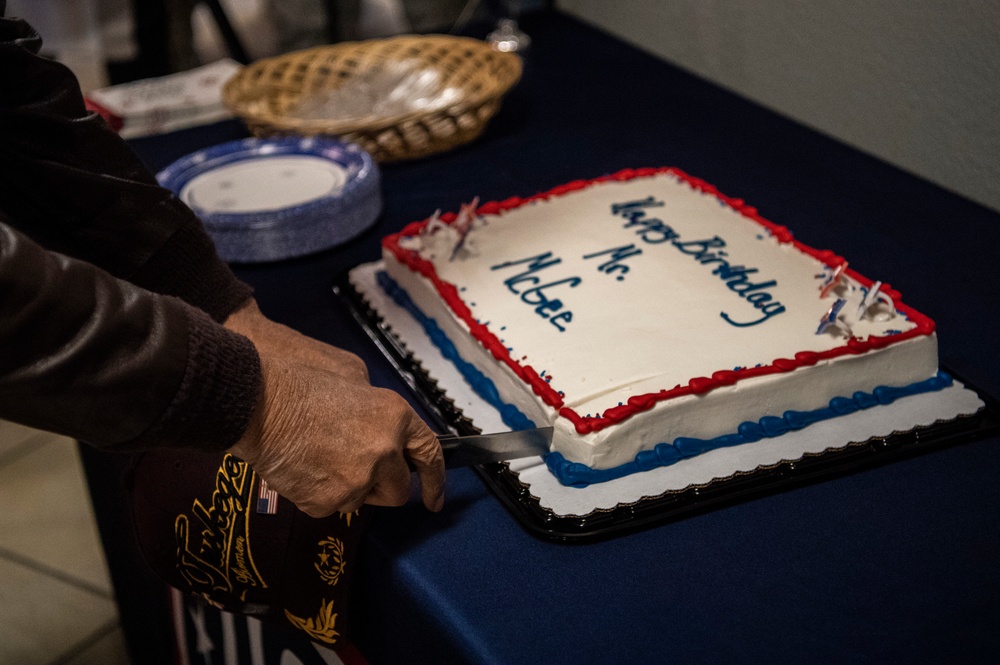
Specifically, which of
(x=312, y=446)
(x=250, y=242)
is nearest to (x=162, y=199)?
(x=250, y=242)

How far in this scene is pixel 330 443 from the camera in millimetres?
832

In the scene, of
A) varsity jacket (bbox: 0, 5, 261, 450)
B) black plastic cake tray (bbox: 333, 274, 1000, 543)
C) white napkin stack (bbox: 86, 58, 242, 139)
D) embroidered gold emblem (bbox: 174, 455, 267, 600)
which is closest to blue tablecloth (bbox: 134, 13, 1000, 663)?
black plastic cake tray (bbox: 333, 274, 1000, 543)

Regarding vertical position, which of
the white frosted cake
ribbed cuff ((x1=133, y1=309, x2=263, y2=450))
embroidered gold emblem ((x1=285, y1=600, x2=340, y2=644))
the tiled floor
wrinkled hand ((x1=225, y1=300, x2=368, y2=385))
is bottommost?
the tiled floor

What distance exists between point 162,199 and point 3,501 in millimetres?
1435

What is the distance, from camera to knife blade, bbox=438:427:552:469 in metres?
0.90

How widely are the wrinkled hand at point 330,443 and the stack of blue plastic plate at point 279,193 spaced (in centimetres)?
51

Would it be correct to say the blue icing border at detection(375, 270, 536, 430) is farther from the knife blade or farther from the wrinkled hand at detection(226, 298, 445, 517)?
the wrinkled hand at detection(226, 298, 445, 517)

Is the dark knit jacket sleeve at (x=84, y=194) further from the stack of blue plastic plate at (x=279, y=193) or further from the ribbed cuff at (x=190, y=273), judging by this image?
the stack of blue plastic plate at (x=279, y=193)

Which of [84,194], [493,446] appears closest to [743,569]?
[493,446]

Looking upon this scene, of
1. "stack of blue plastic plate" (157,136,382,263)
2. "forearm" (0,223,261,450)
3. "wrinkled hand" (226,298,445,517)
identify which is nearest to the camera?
"forearm" (0,223,261,450)

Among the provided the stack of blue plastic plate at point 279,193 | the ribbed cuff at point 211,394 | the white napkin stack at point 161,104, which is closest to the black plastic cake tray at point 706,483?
the ribbed cuff at point 211,394

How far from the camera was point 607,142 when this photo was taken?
172 cm

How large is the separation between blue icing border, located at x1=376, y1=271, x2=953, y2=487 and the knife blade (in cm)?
2

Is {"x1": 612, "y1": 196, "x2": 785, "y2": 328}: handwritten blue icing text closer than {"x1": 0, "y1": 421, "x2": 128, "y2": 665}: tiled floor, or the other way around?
{"x1": 612, "y1": 196, "x2": 785, "y2": 328}: handwritten blue icing text
